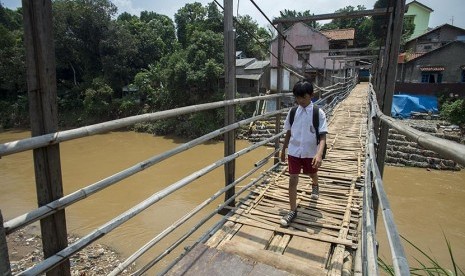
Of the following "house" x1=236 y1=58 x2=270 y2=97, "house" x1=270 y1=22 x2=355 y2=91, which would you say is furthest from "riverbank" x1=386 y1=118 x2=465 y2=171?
"house" x1=236 y1=58 x2=270 y2=97

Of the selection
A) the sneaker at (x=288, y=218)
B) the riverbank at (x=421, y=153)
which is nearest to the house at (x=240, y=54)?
the riverbank at (x=421, y=153)

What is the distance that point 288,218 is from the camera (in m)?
2.63

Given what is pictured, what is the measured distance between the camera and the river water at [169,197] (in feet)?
27.6

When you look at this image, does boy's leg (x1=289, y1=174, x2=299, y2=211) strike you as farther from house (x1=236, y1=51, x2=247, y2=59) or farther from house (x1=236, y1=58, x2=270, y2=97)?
house (x1=236, y1=51, x2=247, y2=59)

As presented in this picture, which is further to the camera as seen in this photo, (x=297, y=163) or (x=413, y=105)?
(x=413, y=105)

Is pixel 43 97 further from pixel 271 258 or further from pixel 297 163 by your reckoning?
pixel 297 163

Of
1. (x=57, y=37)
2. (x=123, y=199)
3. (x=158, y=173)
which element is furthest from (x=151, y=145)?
(x=57, y=37)

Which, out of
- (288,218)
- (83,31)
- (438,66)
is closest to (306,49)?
(438,66)

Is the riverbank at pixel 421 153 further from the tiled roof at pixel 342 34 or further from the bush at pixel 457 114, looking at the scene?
the tiled roof at pixel 342 34

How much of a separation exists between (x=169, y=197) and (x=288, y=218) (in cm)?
913

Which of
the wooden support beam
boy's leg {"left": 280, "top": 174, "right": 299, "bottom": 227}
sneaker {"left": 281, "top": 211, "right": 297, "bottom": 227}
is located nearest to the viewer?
sneaker {"left": 281, "top": 211, "right": 297, "bottom": 227}

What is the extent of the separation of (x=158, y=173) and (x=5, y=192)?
6105mm

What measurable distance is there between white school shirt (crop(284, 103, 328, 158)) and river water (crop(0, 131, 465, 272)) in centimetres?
437

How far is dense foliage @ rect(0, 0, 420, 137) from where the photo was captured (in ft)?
61.1
